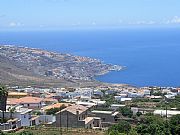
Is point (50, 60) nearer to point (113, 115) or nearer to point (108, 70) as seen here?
point (108, 70)

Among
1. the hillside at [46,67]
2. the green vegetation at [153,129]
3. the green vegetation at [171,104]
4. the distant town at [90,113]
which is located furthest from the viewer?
the hillside at [46,67]

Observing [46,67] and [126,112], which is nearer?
[126,112]

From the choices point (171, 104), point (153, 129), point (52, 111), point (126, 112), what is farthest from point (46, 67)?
point (153, 129)

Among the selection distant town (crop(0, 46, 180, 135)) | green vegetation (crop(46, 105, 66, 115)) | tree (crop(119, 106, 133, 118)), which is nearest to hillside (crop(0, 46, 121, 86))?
distant town (crop(0, 46, 180, 135))

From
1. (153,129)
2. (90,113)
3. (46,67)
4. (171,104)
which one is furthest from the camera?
(46,67)

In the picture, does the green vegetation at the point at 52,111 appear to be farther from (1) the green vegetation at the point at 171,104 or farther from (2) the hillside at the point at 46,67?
(2) the hillside at the point at 46,67

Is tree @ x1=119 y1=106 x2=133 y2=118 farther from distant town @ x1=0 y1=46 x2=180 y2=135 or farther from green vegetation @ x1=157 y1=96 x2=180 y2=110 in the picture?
green vegetation @ x1=157 y1=96 x2=180 y2=110

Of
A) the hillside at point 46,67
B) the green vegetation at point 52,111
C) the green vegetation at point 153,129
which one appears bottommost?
the green vegetation at point 153,129

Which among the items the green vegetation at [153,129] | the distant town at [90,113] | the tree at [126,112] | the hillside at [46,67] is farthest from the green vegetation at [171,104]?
the hillside at [46,67]

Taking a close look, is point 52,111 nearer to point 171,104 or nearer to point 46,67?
point 171,104

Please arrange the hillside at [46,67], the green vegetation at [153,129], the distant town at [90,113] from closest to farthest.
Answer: the green vegetation at [153,129]
the distant town at [90,113]
the hillside at [46,67]

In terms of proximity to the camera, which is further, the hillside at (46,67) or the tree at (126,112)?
the hillside at (46,67)
